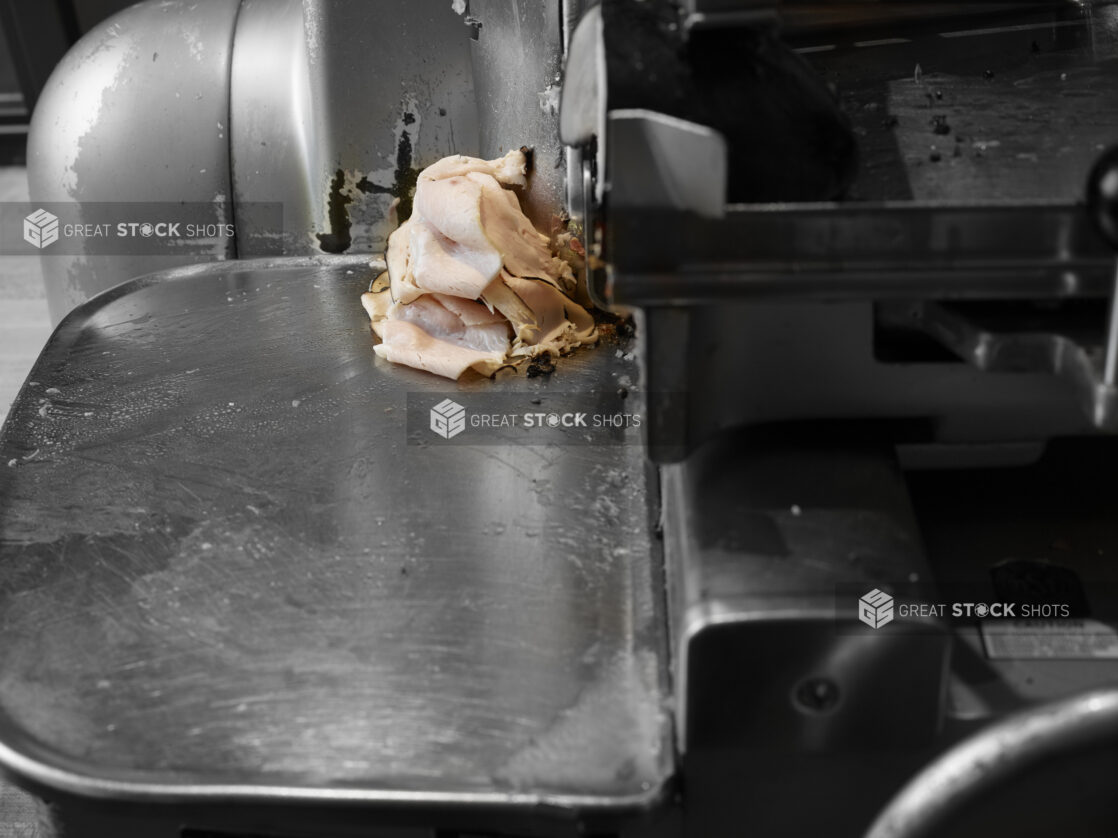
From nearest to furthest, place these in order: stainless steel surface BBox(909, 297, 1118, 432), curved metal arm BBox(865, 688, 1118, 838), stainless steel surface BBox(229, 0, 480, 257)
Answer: curved metal arm BBox(865, 688, 1118, 838), stainless steel surface BBox(909, 297, 1118, 432), stainless steel surface BBox(229, 0, 480, 257)

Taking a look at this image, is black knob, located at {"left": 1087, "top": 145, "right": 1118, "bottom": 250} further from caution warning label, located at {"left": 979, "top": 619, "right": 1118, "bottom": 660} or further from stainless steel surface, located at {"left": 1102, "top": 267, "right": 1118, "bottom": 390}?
caution warning label, located at {"left": 979, "top": 619, "right": 1118, "bottom": 660}

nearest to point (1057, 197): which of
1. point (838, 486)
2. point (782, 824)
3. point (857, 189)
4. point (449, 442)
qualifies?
point (857, 189)

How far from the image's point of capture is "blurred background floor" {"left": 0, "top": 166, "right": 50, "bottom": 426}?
2.68 meters

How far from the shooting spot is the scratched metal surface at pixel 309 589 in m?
1.03

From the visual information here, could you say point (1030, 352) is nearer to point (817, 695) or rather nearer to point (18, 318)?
point (817, 695)

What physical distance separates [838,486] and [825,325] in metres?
0.14

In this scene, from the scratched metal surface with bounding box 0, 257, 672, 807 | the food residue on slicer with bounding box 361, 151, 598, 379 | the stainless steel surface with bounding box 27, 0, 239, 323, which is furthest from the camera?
the stainless steel surface with bounding box 27, 0, 239, 323

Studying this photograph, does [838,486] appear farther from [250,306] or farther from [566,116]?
[250,306]

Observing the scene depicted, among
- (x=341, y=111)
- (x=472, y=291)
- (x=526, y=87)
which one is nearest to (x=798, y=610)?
(x=472, y=291)

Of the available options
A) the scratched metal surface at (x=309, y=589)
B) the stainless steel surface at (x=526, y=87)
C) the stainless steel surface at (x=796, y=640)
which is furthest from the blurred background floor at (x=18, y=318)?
the stainless steel surface at (x=796, y=640)

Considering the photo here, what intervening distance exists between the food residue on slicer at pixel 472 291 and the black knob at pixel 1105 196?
841mm

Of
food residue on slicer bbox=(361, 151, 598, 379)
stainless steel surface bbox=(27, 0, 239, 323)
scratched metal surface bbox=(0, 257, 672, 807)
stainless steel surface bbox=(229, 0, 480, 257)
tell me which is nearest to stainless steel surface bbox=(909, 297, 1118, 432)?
scratched metal surface bbox=(0, 257, 672, 807)

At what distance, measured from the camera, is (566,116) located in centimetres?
114

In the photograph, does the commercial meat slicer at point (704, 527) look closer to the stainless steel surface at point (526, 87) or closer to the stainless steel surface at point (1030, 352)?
the stainless steel surface at point (1030, 352)
